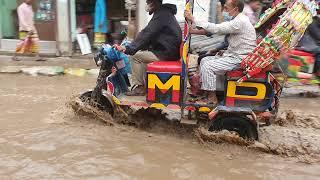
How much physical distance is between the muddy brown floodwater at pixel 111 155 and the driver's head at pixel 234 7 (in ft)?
5.06

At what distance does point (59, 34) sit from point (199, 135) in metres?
6.71

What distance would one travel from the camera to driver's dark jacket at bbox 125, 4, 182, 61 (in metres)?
5.72

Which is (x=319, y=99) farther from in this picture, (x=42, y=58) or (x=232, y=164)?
(x=42, y=58)

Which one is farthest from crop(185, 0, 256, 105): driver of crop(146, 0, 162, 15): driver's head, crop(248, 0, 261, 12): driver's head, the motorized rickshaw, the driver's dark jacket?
crop(248, 0, 261, 12): driver's head

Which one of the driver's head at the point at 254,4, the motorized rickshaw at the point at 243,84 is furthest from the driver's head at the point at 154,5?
the driver's head at the point at 254,4

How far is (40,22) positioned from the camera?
1147 cm

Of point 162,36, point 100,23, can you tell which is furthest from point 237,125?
point 100,23

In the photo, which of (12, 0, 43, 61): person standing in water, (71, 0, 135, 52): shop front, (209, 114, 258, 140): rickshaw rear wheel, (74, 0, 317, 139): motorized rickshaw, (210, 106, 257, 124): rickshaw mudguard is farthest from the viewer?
(71, 0, 135, 52): shop front

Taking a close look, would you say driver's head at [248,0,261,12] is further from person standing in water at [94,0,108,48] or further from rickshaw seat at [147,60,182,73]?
person standing in water at [94,0,108,48]

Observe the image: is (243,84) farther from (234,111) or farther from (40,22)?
(40,22)

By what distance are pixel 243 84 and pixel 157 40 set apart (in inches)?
48.7

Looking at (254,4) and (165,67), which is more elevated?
(254,4)

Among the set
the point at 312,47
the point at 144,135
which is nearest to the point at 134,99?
the point at 144,135

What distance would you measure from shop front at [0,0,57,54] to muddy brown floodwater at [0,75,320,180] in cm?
507
